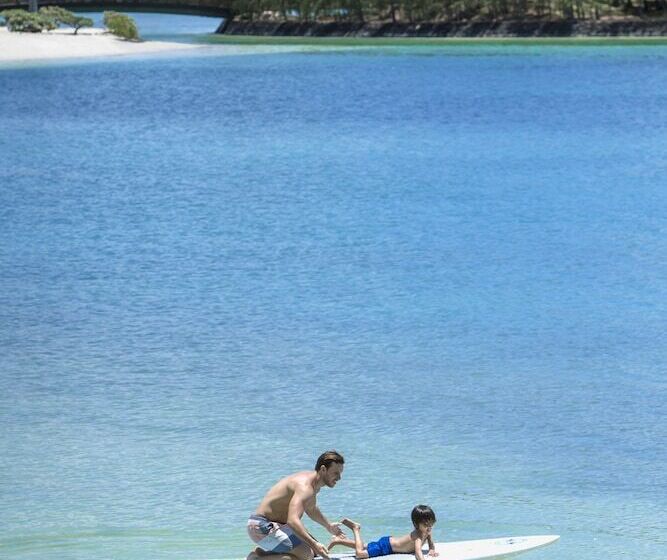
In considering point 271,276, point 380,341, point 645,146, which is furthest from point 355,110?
point 380,341

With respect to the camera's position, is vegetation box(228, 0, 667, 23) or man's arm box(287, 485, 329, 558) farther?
vegetation box(228, 0, 667, 23)

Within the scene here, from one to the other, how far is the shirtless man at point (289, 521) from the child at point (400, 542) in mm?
157

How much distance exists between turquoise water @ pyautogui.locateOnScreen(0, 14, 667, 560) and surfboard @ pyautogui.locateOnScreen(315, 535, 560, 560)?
360 mm

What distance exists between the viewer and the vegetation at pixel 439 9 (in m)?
116

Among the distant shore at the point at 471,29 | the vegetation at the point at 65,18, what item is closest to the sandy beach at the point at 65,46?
the vegetation at the point at 65,18

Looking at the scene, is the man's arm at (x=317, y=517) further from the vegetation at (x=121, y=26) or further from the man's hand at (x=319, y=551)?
the vegetation at (x=121, y=26)

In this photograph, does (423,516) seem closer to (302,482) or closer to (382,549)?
(382,549)

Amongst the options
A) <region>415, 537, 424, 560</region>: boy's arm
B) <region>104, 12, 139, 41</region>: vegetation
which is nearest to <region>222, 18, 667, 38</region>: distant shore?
<region>104, 12, 139, 41</region>: vegetation

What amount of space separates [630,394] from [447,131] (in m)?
33.5

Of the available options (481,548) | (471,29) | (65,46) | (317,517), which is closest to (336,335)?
(481,548)

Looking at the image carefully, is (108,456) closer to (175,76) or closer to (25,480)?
(25,480)

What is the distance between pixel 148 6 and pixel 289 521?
14006 cm

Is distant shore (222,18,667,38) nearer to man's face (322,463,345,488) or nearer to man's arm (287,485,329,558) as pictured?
man's arm (287,485,329,558)

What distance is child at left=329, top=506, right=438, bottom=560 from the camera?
39.4 feet
